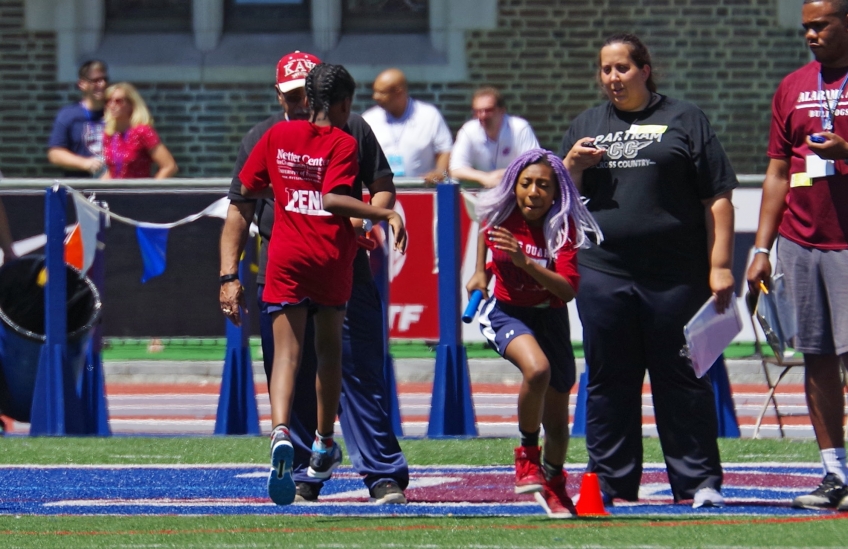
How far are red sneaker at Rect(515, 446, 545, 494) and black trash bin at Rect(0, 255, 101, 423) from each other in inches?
191

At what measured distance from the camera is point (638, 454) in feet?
25.1

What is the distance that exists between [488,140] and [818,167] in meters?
6.19

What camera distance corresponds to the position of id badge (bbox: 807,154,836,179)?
733cm

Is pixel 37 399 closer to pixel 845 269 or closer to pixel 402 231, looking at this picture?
pixel 402 231

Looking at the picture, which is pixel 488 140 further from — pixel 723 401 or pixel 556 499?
pixel 556 499

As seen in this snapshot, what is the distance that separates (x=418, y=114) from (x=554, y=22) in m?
4.19

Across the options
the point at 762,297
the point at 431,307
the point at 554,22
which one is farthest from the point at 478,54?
the point at 762,297

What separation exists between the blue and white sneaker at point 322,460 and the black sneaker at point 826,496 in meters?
2.01

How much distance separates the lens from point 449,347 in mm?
10891

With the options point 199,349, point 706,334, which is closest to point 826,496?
point 706,334

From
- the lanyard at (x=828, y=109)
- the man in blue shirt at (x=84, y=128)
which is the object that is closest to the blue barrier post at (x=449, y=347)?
the lanyard at (x=828, y=109)

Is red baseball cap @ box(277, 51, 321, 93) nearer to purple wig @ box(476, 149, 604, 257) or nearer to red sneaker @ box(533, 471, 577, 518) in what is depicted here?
purple wig @ box(476, 149, 604, 257)

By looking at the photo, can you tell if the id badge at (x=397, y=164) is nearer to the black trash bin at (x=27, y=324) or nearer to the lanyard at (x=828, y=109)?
the black trash bin at (x=27, y=324)

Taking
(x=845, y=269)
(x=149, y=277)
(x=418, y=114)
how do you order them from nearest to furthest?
(x=845, y=269)
(x=149, y=277)
(x=418, y=114)
